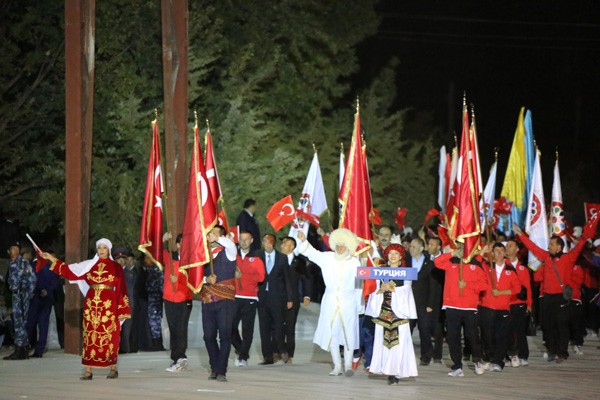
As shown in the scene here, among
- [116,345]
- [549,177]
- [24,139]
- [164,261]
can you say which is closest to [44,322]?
[164,261]

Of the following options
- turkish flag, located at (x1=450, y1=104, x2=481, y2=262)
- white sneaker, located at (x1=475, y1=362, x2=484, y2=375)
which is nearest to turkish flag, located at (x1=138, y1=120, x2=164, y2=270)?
turkish flag, located at (x1=450, y1=104, x2=481, y2=262)

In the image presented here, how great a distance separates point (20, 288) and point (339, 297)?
6152mm

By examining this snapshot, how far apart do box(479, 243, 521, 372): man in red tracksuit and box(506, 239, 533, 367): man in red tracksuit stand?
43 centimetres

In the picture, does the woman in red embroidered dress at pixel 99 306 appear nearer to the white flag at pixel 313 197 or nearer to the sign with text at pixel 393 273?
the sign with text at pixel 393 273

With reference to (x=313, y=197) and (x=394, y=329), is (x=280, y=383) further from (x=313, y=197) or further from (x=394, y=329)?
(x=313, y=197)

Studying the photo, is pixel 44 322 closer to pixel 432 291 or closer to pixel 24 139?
pixel 432 291

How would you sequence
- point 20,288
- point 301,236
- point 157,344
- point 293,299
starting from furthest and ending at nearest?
point 157,344, point 20,288, point 293,299, point 301,236

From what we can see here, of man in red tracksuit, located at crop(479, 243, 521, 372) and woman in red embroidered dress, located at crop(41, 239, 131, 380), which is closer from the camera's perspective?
woman in red embroidered dress, located at crop(41, 239, 131, 380)

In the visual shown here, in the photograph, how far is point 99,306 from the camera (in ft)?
55.3

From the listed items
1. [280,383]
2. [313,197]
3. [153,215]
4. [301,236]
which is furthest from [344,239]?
[313,197]

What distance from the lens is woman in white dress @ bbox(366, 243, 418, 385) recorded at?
16.8 m

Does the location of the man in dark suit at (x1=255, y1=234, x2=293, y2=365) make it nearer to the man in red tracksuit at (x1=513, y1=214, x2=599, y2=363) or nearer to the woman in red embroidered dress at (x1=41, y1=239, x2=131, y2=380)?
the man in red tracksuit at (x1=513, y1=214, x2=599, y2=363)

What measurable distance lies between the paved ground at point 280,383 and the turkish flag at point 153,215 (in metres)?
1.71

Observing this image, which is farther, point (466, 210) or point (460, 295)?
point (466, 210)
